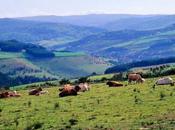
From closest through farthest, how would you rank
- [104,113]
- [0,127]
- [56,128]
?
[56,128]
[0,127]
[104,113]

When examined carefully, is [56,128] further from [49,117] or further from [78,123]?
[49,117]

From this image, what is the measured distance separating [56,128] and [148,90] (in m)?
→ 19.1

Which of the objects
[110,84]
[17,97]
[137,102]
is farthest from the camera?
[110,84]

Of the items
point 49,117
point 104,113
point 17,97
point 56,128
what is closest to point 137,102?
point 104,113

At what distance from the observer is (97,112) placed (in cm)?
3550

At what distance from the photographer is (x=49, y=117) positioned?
1372 inches

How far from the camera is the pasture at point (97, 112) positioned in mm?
29969

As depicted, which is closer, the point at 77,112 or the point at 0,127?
the point at 0,127

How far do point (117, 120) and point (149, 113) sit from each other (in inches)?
110

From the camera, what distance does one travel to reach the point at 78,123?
31.2 m

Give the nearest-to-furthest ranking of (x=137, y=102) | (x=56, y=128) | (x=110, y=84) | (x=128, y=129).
Answer: (x=128, y=129)
(x=56, y=128)
(x=137, y=102)
(x=110, y=84)

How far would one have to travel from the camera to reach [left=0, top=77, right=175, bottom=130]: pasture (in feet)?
98.3

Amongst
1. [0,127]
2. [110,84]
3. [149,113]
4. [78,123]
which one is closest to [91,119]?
[78,123]

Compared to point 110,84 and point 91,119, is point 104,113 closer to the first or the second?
point 91,119
